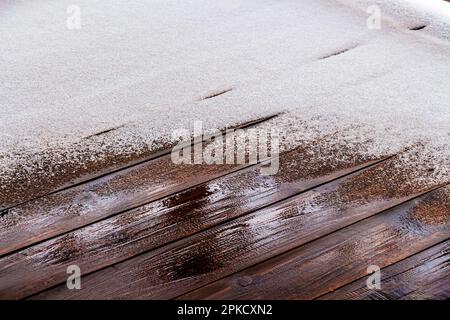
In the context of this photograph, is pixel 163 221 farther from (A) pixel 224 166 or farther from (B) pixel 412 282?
(B) pixel 412 282

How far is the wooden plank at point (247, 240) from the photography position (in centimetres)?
116

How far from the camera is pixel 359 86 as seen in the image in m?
1.73

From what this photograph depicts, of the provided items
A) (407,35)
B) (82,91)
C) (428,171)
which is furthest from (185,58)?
(428,171)

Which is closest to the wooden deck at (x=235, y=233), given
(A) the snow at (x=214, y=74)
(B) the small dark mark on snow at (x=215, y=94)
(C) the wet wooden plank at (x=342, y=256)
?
(C) the wet wooden plank at (x=342, y=256)

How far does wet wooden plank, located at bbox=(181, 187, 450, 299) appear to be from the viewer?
114 cm

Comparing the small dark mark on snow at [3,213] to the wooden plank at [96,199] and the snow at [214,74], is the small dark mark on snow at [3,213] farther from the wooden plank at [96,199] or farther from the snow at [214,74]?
the snow at [214,74]

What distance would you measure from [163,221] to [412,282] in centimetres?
46

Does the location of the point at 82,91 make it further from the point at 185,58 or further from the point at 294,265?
the point at 294,265

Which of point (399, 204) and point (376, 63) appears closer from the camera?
point (399, 204)

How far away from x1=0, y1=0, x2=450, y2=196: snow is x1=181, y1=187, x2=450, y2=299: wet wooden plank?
0.58 ft

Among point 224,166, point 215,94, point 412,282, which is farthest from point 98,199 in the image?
point 412,282

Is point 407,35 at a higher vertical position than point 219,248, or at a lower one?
higher

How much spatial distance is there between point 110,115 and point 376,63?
0.70 metres

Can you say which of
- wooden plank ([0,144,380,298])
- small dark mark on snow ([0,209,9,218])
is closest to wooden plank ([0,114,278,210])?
small dark mark on snow ([0,209,9,218])
